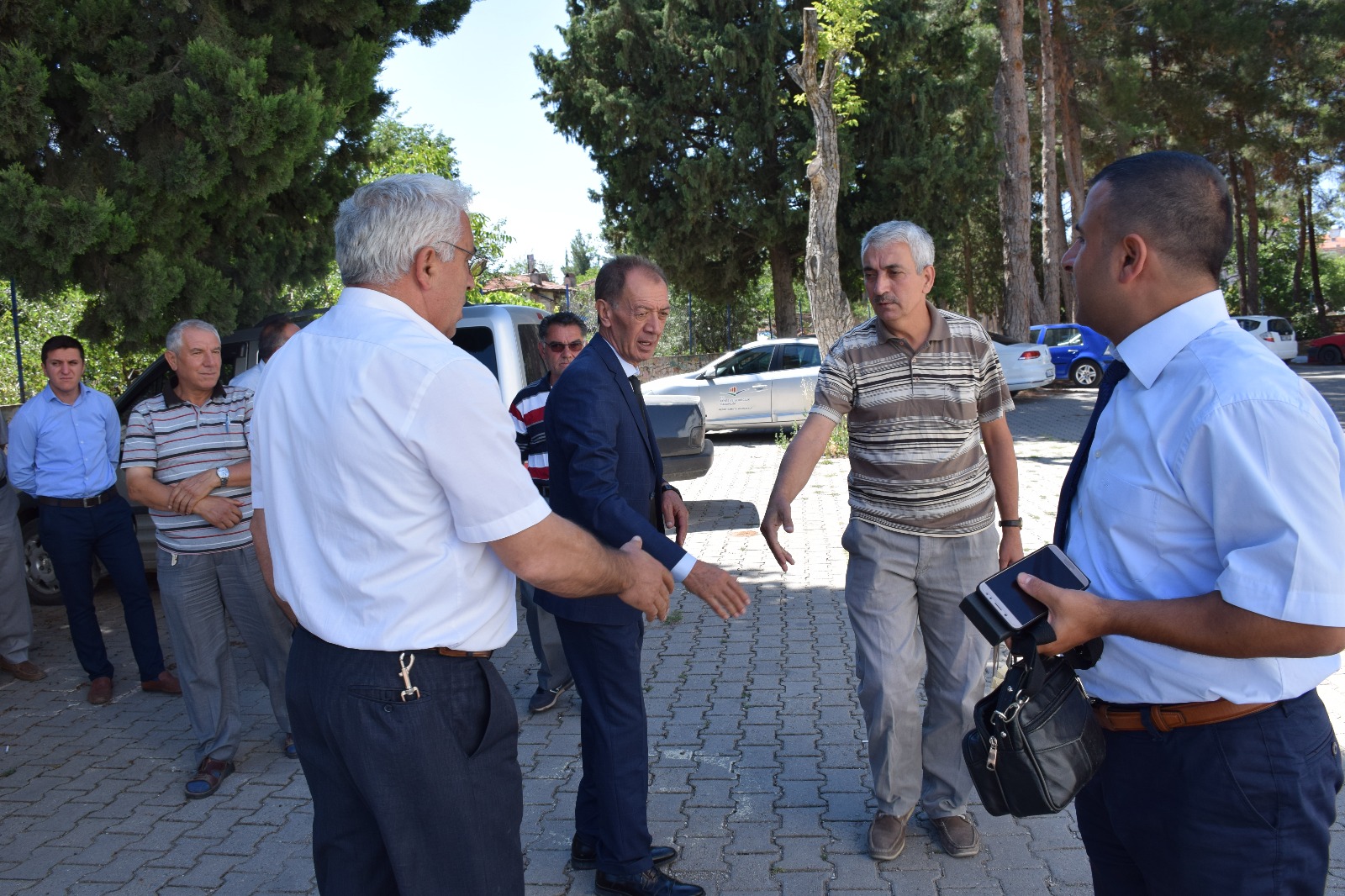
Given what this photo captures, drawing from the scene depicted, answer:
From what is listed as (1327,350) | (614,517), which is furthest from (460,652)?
(1327,350)

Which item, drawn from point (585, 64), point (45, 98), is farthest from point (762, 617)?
point (585, 64)

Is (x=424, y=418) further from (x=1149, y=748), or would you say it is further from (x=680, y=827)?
(x=680, y=827)

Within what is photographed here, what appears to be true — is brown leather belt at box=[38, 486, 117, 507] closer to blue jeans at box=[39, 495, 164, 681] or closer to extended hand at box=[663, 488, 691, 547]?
blue jeans at box=[39, 495, 164, 681]

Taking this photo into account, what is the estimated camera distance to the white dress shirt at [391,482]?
2.05m

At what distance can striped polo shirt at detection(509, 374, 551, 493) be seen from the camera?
17.8ft

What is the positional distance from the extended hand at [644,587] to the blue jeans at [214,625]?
9.59 feet

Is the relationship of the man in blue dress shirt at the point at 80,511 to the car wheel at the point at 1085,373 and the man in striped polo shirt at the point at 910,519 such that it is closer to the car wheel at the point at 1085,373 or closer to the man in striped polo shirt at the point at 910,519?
the man in striped polo shirt at the point at 910,519

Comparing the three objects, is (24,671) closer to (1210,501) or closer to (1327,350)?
Result: (1210,501)

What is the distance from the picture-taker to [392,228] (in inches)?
87.1

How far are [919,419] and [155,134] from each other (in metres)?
6.21

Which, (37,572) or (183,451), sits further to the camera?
(37,572)

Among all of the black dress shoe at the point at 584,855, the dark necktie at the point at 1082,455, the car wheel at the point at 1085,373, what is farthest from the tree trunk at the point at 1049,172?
the dark necktie at the point at 1082,455

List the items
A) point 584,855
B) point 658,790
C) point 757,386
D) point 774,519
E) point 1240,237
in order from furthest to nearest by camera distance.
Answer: point 1240,237 < point 757,386 < point 658,790 < point 584,855 < point 774,519

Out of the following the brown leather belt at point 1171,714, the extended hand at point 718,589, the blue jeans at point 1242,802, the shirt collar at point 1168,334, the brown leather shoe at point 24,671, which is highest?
the shirt collar at point 1168,334
